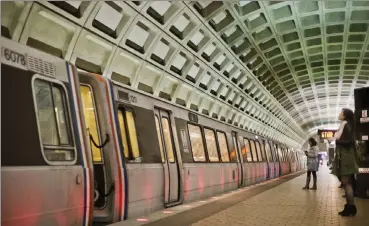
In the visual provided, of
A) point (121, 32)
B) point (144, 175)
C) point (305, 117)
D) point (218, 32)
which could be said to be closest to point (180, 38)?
point (218, 32)

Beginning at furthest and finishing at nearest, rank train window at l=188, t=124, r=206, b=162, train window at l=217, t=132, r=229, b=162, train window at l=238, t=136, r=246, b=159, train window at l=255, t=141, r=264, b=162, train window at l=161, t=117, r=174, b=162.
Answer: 1. train window at l=255, t=141, r=264, b=162
2. train window at l=238, t=136, r=246, b=159
3. train window at l=217, t=132, r=229, b=162
4. train window at l=188, t=124, r=206, b=162
5. train window at l=161, t=117, r=174, b=162

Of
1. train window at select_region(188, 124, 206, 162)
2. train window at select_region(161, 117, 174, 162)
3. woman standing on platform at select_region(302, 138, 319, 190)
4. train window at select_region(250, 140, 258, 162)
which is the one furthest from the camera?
train window at select_region(250, 140, 258, 162)

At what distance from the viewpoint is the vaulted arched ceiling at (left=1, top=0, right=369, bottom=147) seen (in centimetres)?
848

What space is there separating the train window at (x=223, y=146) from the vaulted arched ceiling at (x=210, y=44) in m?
1.34

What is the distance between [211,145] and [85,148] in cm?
844

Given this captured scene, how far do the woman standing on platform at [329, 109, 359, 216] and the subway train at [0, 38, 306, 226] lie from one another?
144 inches

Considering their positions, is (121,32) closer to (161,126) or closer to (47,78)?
(161,126)

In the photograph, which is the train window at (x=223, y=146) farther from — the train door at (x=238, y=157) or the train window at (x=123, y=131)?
the train window at (x=123, y=131)

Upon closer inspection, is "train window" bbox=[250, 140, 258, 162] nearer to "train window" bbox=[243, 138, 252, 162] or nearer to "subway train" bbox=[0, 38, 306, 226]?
"train window" bbox=[243, 138, 252, 162]

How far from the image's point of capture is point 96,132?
784 centimetres

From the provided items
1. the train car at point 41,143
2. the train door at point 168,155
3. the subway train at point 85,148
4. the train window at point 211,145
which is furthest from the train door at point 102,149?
the train window at point 211,145

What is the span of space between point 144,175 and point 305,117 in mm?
36394

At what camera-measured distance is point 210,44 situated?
1429cm

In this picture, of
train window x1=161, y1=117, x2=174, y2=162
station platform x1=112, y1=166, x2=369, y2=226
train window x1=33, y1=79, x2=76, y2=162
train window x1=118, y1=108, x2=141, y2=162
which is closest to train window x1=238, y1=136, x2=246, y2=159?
train window x1=161, y1=117, x2=174, y2=162
